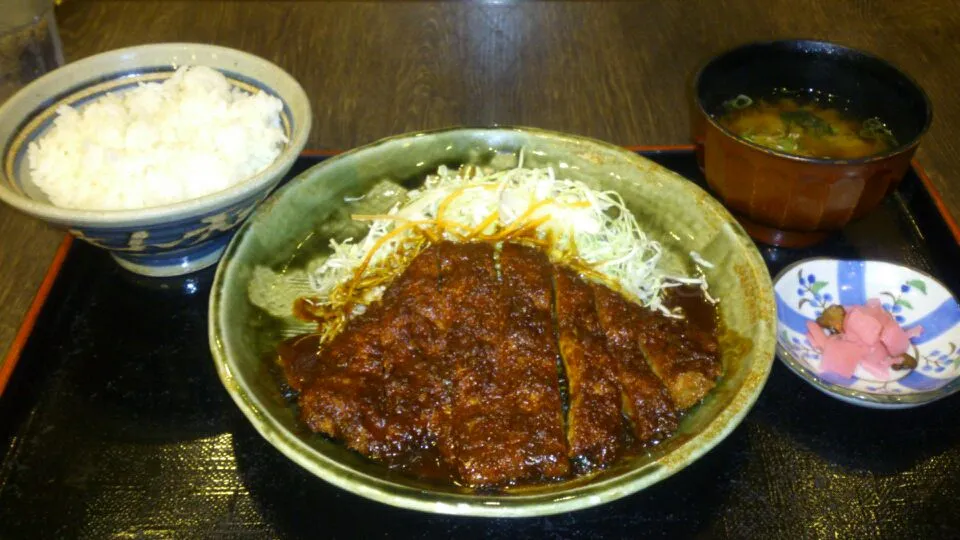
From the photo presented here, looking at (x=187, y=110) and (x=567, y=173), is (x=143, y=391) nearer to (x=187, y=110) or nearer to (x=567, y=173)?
(x=187, y=110)

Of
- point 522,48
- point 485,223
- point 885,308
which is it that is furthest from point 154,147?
point 885,308

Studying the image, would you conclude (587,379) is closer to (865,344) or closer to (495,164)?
(865,344)

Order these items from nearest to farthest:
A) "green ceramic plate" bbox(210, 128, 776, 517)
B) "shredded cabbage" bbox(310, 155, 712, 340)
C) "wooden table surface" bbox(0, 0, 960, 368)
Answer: "green ceramic plate" bbox(210, 128, 776, 517) < "shredded cabbage" bbox(310, 155, 712, 340) < "wooden table surface" bbox(0, 0, 960, 368)

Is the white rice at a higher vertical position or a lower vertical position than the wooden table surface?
higher

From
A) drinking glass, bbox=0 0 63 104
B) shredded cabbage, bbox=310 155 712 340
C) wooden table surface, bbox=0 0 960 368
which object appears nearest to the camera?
shredded cabbage, bbox=310 155 712 340

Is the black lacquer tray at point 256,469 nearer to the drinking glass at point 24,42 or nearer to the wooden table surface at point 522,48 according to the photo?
the wooden table surface at point 522,48

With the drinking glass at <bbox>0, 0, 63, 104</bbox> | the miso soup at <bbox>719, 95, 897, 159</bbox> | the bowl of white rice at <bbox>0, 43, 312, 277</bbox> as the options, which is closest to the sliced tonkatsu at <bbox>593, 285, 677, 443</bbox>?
the miso soup at <bbox>719, 95, 897, 159</bbox>

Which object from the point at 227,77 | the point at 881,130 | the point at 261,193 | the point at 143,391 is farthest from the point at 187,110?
the point at 881,130

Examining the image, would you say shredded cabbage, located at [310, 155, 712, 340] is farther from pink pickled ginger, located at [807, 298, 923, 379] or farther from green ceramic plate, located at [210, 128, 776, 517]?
pink pickled ginger, located at [807, 298, 923, 379]
